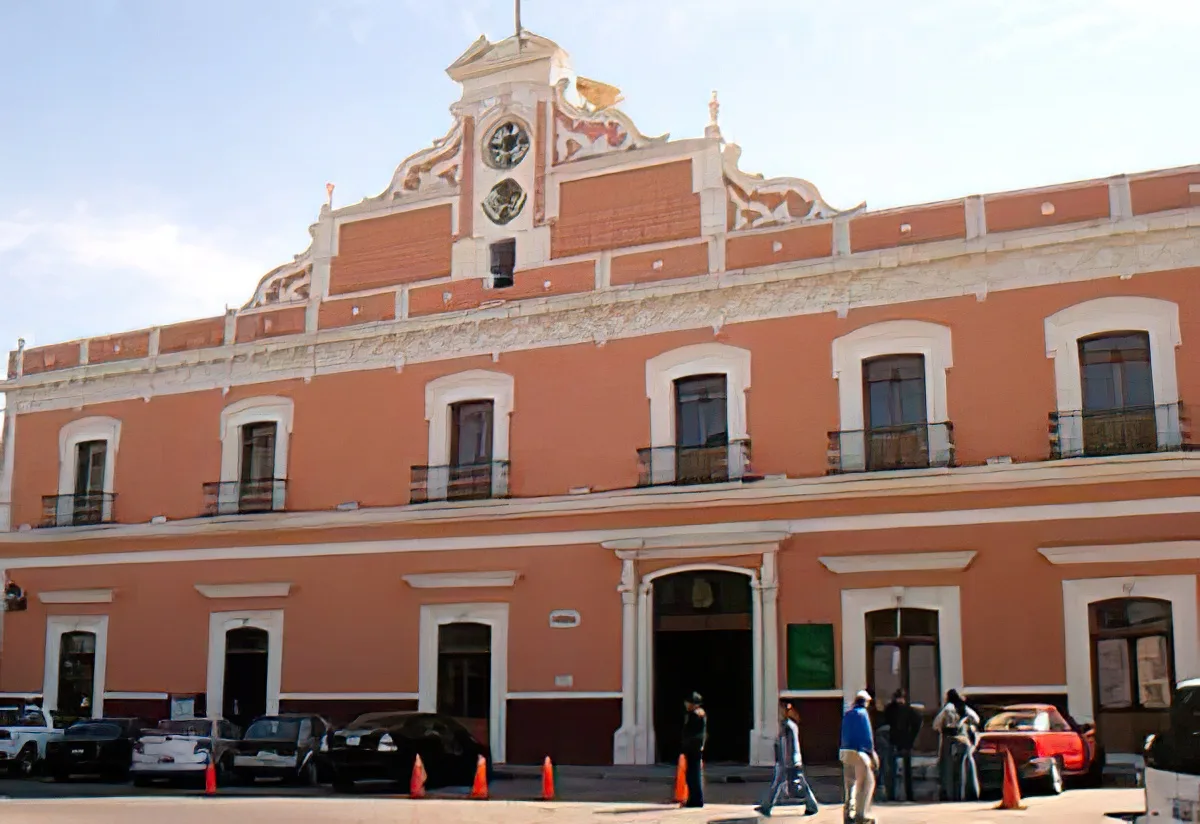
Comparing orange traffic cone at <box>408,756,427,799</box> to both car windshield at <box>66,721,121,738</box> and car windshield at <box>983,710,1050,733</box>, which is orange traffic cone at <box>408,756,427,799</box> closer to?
car windshield at <box>66,721,121,738</box>

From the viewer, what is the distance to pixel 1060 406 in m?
21.3

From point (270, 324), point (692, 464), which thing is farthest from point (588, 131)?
point (270, 324)

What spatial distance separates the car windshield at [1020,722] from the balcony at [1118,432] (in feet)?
13.6

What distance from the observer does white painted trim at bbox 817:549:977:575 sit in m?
21.5

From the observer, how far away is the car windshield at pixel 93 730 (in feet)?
73.0

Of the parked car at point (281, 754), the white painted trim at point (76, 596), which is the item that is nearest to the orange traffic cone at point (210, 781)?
the parked car at point (281, 754)

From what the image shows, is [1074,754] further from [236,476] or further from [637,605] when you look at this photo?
[236,476]

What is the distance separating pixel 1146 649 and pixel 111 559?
19.9 metres

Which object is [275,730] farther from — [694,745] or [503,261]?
[503,261]

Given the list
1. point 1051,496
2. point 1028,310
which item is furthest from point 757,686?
point 1028,310

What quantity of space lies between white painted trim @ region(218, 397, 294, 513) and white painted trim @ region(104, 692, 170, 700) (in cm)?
382

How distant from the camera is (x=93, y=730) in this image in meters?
22.4

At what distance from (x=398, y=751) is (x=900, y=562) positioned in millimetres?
8172

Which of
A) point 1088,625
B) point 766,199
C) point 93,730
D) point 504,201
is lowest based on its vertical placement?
point 93,730
